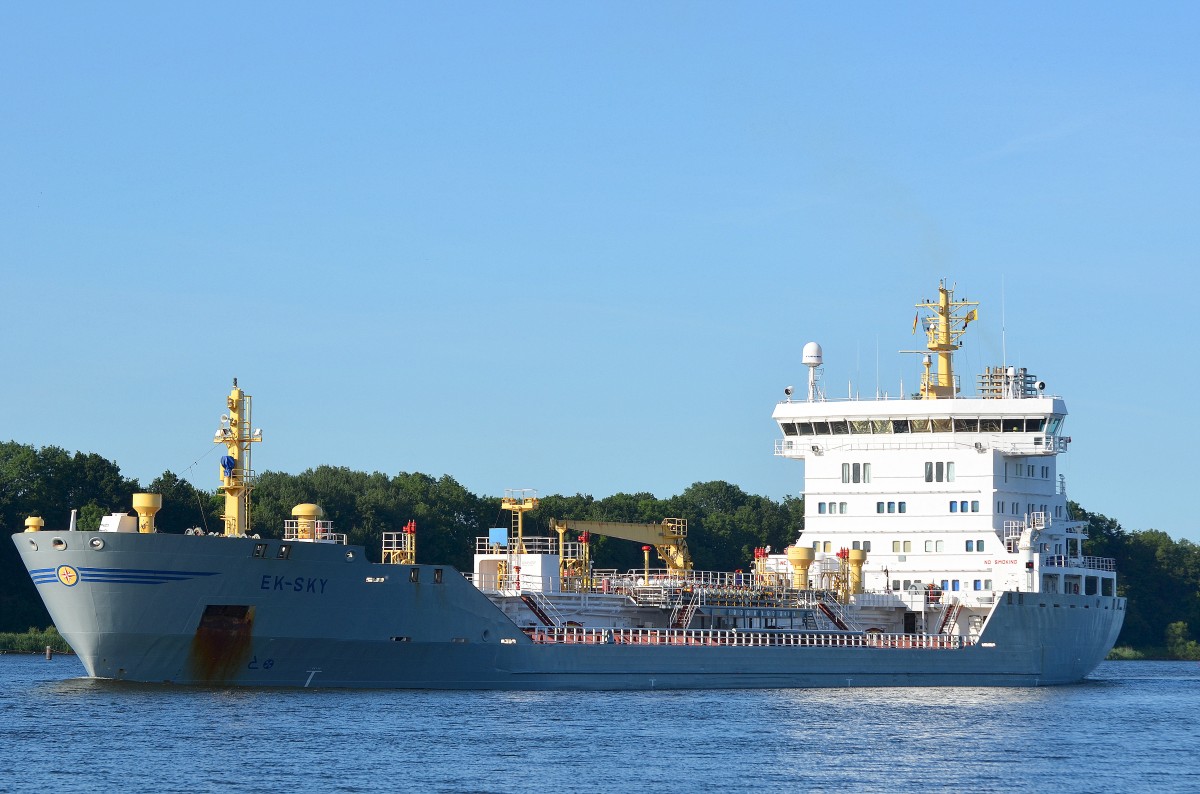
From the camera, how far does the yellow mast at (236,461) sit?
4478 cm

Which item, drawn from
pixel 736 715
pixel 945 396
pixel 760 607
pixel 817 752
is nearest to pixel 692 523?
pixel 945 396

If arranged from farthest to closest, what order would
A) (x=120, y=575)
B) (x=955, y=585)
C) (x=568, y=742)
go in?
(x=955, y=585)
(x=120, y=575)
(x=568, y=742)

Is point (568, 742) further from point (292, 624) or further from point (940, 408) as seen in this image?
point (940, 408)

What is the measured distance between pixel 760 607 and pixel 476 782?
21258 millimetres

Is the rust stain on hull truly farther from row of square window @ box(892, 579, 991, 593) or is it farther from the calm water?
row of square window @ box(892, 579, 991, 593)

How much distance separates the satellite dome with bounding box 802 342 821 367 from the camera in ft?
198

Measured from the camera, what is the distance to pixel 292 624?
43.4 meters

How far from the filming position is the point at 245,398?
45719 millimetres

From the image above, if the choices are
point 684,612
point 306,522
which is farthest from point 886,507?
point 306,522

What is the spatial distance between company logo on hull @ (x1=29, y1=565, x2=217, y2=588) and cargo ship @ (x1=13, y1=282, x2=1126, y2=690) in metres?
0.05

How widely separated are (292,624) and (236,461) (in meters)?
4.62

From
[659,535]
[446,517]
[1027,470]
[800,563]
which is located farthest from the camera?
[446,517]

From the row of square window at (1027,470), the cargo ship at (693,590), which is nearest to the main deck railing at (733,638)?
the cargo ship at (693,590)

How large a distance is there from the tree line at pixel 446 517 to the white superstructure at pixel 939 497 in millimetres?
28834
